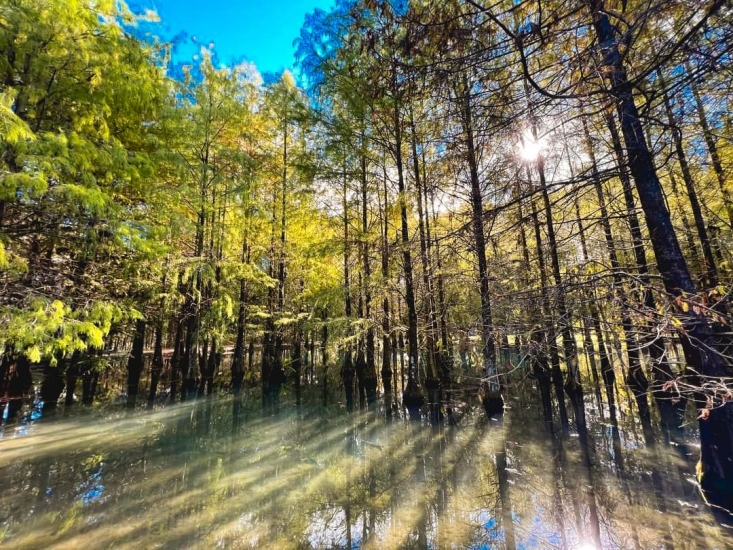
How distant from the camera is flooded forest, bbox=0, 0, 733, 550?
295 cm

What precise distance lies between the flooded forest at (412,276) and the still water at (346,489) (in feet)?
0.15

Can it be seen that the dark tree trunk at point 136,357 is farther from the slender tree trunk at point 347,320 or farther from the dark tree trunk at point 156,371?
the slender tree trunk at point 347,320

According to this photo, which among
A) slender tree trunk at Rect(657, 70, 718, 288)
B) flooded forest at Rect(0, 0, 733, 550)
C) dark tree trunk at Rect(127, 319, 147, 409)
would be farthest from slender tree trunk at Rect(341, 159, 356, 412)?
Answer: dark tree trunk at Rect(127, 319, 147, 409)

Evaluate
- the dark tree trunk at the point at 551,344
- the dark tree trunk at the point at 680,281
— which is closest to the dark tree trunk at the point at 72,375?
the dark tree trunk at the point at 551,344

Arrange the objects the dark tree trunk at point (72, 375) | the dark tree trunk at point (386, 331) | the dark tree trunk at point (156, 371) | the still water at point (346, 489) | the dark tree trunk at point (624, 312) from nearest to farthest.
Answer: the dark tree trunk at point (624, 312)
the still water at point (346, 489)
the dark tree trunk at point (386, 331)
the dark tree trunk at point (72, 375)
the dark tree trunk at point (156, 371)

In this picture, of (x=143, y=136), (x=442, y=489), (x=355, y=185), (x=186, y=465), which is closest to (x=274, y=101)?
(x=355, y=185)

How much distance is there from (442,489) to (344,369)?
1014 centimetres

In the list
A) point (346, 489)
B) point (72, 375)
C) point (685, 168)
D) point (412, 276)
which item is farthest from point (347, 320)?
point (72, 375)

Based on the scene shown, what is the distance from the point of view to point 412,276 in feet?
22.7

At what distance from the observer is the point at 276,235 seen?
45.6 feet

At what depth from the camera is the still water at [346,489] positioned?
11.5 feet

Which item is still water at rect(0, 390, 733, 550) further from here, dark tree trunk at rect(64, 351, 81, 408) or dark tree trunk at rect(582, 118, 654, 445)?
dark tree trunk at rect(64, 351, 81, 408)

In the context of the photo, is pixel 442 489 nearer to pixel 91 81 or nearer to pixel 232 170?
pixel 91 81

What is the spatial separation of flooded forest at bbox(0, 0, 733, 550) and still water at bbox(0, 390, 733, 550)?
46mm
